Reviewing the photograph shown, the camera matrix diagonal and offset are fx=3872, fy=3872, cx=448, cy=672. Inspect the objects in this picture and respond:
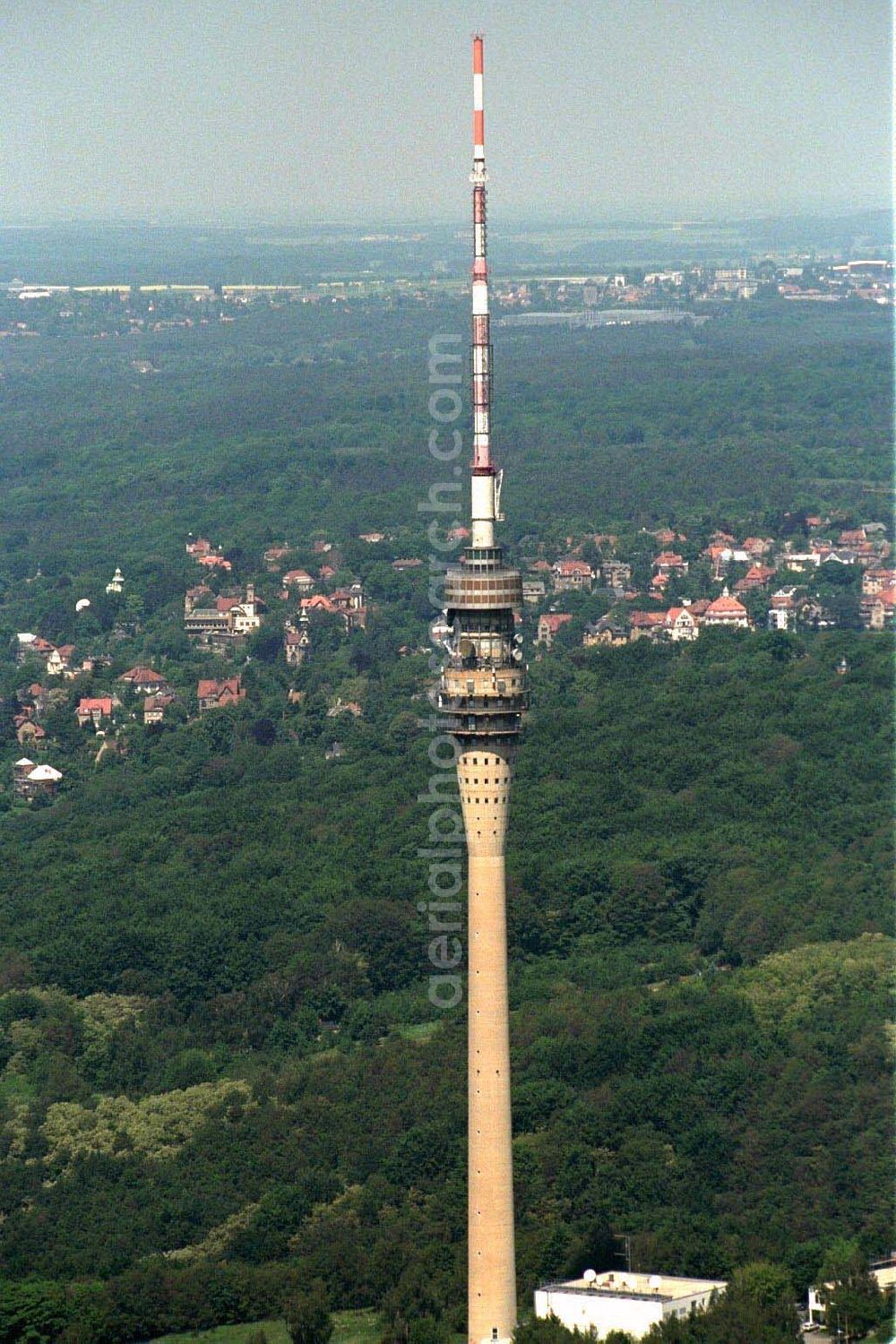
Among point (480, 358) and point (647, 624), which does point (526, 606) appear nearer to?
point (647, 624)

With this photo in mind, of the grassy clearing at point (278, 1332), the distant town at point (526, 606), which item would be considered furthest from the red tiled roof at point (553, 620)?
the grassy clearing at point (278, 1332)

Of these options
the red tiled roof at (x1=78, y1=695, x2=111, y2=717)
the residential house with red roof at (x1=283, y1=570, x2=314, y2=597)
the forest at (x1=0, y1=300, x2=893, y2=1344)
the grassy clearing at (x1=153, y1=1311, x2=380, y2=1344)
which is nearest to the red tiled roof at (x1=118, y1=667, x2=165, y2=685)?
the red tiled roof at (x1=78, y1=695, x2=111, y2=717)

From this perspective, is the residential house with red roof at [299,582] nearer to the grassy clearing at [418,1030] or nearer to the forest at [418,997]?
the forest at [418,997]

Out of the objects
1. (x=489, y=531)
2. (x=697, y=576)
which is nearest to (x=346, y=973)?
(x=489, y=531)

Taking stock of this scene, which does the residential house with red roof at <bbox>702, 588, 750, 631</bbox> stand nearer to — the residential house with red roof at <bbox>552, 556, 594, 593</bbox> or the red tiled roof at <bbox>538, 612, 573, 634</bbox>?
the red tiled roof at <bbox>538, 612, 573, 634</bbox>

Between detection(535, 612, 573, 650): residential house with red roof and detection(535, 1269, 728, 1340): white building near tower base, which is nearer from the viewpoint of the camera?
detection(535, 1269, 728, 1340): white building near tower base
